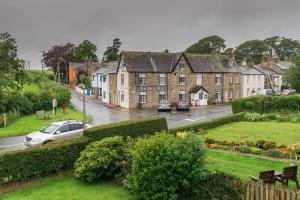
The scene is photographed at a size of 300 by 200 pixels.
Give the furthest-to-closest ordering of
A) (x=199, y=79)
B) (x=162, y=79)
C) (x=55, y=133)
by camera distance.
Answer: (x=199, y=79), (x=162, y=79), (x=55, y=133)

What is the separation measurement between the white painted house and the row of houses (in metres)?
1.39

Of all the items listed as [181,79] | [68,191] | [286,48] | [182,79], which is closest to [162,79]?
[181,79]

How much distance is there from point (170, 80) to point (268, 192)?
49761mm

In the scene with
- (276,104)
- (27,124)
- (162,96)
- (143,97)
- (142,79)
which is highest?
(142,79)

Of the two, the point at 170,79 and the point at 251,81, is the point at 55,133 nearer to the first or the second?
the point at 170,79

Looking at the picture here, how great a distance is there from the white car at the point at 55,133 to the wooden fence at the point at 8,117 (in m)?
14.5

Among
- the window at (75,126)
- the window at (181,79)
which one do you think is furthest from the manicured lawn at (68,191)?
the window at (181,79)

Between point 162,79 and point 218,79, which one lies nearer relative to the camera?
point 162,79

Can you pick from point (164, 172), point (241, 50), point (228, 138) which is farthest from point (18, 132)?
point (241, 50)

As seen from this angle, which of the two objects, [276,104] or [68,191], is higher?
[276,104]

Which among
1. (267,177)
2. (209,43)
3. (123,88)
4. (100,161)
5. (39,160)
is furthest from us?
(209,43)

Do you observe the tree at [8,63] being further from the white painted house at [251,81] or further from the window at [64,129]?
the white painted house at [251,81]

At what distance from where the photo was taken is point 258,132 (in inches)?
1165

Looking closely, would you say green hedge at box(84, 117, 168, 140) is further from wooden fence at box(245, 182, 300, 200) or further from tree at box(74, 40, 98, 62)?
tree at box(74, 40, 98, 62)
